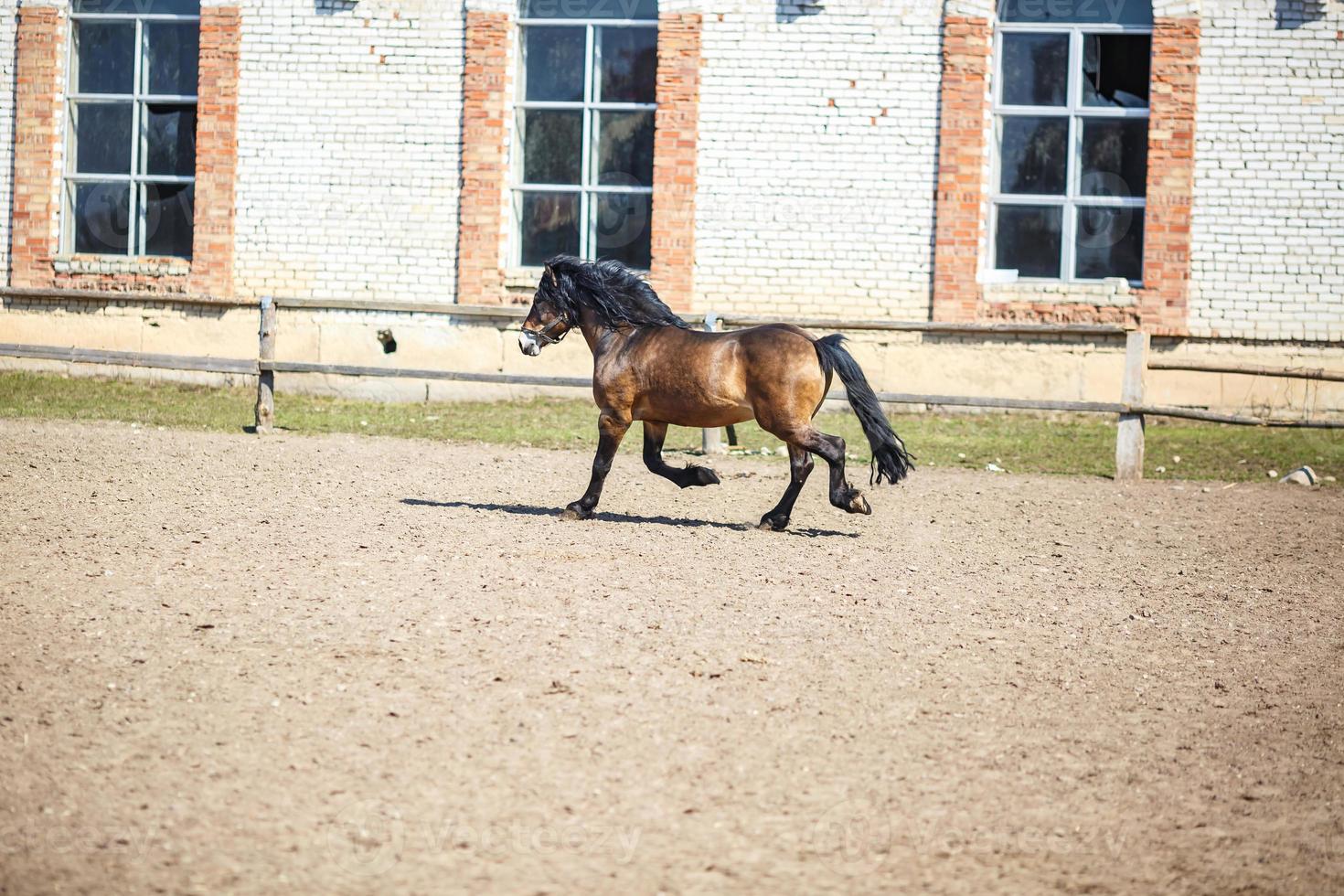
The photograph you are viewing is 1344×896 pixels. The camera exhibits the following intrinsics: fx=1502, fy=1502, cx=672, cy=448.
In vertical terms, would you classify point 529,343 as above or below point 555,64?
below

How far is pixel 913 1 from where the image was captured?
14.6m

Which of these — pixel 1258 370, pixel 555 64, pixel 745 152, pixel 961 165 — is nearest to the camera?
pixel 1258 370

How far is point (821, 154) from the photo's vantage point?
14695 mm

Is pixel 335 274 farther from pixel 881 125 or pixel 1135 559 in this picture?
pixel 1135 559

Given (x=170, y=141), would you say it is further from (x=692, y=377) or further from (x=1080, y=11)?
(x=692, y=377)

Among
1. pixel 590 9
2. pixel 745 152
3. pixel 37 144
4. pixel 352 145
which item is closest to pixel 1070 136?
pixel 745 152

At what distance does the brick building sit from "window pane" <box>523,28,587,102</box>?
3cm

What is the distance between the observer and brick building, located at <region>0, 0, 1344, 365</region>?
46.7 ft

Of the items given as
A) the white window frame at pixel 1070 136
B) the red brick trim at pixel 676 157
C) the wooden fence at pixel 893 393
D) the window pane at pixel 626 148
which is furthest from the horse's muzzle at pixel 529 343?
the white window frame at pixel 1070 136

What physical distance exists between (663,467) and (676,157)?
7005 millimetres

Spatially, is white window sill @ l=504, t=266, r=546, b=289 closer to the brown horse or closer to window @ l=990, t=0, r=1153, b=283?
window @ l=990, t=0, r=1153, b=283

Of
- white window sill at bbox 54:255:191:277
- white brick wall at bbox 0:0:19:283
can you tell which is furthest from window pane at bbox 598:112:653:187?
A: white brick wall at bbox 0:0:19:283

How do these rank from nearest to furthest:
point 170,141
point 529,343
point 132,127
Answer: point 529,343
point 170,141
point 132,127

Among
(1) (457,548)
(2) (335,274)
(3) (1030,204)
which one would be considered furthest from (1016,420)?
(1) (457,548)
